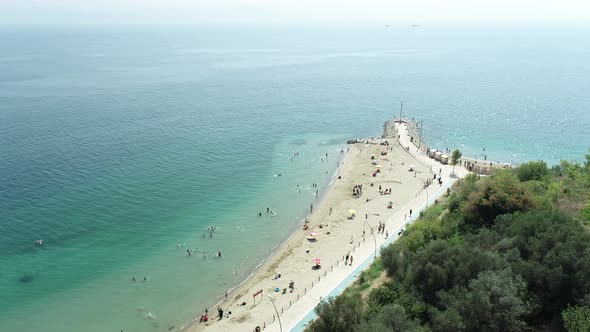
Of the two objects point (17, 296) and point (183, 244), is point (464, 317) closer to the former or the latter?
point (183, 244)

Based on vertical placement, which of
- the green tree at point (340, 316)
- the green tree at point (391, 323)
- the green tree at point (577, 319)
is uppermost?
the green tree at point (577, 319)

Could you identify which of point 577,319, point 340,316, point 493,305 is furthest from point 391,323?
point 577,319

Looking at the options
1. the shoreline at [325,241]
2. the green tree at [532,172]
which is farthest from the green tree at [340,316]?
the green tree at [532,172]

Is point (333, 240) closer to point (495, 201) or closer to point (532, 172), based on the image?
point (495, 201)

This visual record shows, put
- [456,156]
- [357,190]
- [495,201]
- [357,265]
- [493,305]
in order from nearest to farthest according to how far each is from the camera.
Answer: [493,305] → [495,201] → [357,265] → [357,190] → [456,156]

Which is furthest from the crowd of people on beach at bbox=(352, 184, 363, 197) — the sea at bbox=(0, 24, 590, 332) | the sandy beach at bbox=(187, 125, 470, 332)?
the sea at bbox=(0, 24, 590, 332)

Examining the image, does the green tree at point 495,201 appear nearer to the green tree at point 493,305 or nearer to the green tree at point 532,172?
the green tree at point 532,172

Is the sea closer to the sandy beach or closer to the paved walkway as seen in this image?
the sandy beach
